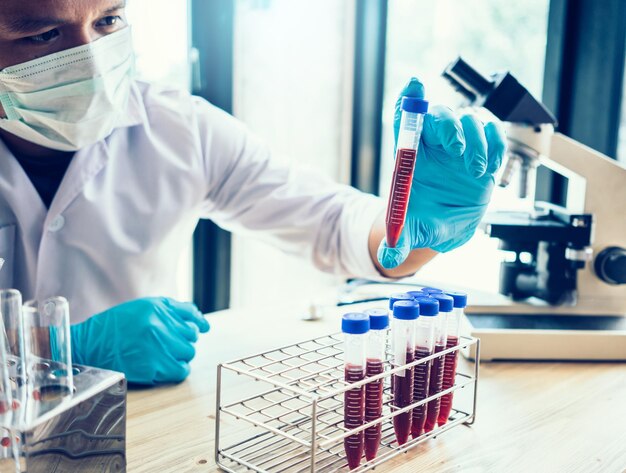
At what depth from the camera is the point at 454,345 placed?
110 cm

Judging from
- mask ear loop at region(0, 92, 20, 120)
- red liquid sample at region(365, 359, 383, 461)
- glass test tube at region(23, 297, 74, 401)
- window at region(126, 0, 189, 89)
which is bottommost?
red liquid sample at region(365, 359, 383, 461)

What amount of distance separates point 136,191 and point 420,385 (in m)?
0.94

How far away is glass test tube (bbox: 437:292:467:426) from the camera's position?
1093 millimetres

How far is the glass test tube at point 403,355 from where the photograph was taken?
100 centimetres

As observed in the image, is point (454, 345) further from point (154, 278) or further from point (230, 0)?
point (230, 0)

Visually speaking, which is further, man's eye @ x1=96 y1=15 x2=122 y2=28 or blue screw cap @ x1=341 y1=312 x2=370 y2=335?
man's eye @ x1=96 y1=15 x2=122 y2=28

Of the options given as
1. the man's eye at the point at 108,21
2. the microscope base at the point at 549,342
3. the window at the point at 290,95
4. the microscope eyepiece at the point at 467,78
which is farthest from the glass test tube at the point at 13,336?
the window at the point at 290,95

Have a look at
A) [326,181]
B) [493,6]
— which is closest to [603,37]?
[493,6]

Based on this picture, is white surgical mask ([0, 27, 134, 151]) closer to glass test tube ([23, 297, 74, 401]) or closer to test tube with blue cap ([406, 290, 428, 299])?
glass test tube ([23, 297, 74, 401])

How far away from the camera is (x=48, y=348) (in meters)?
0.86

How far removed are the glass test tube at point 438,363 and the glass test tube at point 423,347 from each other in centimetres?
2

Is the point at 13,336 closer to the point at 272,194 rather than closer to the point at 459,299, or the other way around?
the point at 459,299

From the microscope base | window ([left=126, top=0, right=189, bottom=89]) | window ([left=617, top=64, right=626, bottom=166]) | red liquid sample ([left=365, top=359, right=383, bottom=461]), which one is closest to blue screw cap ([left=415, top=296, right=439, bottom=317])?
red liquid sample ([left=365, top=359, right=383, bottom=461])

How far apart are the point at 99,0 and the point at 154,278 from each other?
0.70 meters
